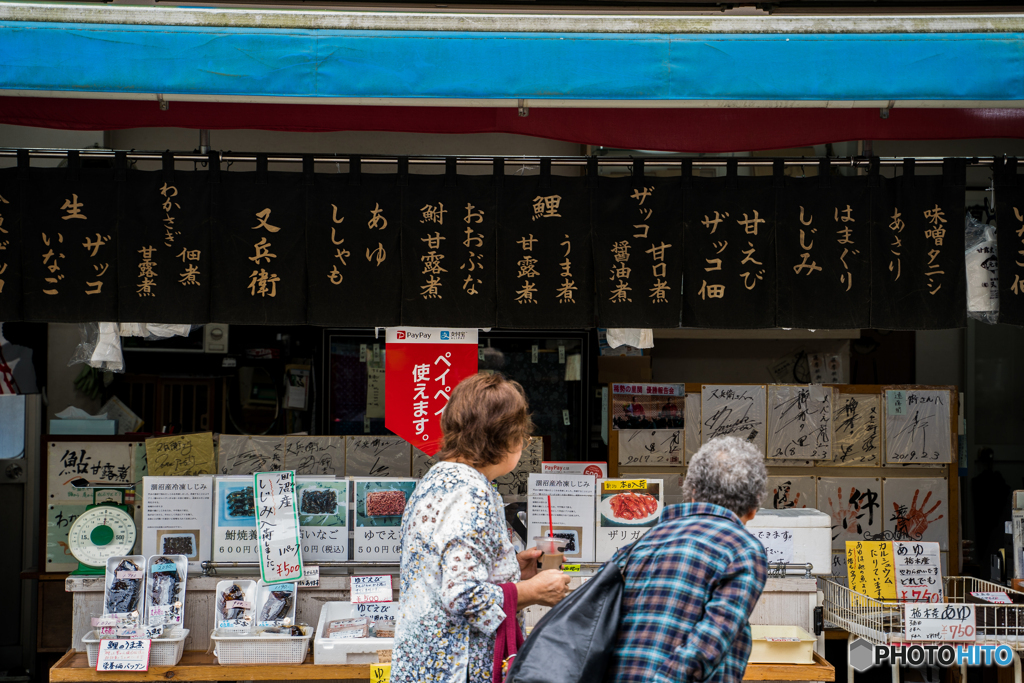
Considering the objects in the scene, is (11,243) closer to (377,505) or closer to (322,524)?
(322,524)

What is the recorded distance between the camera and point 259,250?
479 centimetres

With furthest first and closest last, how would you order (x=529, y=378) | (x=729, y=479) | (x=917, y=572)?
1. (x=529, y=378)
2. (x=917, y=572)
3. (x=729, y=479)

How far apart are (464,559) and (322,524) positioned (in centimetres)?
252

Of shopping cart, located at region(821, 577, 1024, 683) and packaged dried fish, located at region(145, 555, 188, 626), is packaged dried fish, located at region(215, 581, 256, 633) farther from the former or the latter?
shopping cart, located at region(821, 577, 1024, 683)

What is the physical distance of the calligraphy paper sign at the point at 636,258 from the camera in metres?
4.82

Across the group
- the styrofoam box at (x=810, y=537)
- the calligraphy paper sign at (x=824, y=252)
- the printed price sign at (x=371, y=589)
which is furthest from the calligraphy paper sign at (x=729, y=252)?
the printed price sign at (x=371, y=589)

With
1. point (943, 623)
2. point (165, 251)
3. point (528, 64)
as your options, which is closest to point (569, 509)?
point (943, 623)

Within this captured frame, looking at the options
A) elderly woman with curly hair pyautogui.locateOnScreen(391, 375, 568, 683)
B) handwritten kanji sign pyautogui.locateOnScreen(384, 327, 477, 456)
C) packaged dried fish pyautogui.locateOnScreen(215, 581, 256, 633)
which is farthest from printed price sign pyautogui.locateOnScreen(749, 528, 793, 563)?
packaged dried fish pyautogui.locateOnScreen(215, 581, 256, 633)

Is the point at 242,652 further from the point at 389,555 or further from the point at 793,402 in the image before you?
the point at 793,402

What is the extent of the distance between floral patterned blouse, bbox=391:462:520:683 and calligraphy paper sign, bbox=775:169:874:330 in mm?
2741

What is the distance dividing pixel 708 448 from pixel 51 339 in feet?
23.7

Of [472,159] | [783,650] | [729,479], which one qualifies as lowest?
[783,650]

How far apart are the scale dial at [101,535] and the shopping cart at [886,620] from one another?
4.41 m

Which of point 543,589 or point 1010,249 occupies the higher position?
point 1010,249
